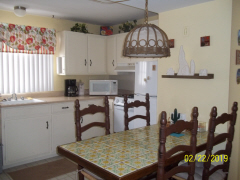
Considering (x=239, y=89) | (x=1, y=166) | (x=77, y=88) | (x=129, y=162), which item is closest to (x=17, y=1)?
(x=77, y=88)

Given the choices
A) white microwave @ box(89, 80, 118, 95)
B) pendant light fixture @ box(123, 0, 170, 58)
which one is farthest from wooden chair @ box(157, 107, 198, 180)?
white microwave @ box(89, 80, 118, 95)

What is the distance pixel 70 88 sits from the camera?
13.5 ft

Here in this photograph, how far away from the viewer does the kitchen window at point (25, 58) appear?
11.6 feet

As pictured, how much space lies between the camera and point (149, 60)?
348cm

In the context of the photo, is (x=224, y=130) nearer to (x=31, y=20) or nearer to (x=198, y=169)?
(x=198, y=169)

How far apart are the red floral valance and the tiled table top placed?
2334 millimetres

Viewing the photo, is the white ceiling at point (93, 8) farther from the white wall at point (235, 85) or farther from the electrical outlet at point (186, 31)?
the white wall at point (235, 85)

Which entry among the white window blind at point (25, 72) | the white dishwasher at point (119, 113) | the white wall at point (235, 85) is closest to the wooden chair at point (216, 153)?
the white wall at point (235, 85)

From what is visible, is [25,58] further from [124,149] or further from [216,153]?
[216,153]

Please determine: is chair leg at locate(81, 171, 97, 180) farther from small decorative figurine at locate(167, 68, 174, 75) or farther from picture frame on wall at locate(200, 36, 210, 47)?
picture frame on wall at locate(200, 36, 210, 47)

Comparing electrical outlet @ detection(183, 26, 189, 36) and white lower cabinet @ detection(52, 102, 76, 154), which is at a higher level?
electrical outlet @ detection(183, 26, 189, 36)

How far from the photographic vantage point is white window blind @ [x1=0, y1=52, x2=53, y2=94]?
3.60 metres

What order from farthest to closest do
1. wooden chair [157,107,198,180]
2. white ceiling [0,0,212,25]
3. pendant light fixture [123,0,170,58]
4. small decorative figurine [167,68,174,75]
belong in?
small decorative figurine [167,68,174,75] → white ceiling [0,0,212,25] → pendant light fixture [123,0,170,58] → wooden chair [157,107,198,180]

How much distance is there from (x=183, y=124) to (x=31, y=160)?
2.61m
